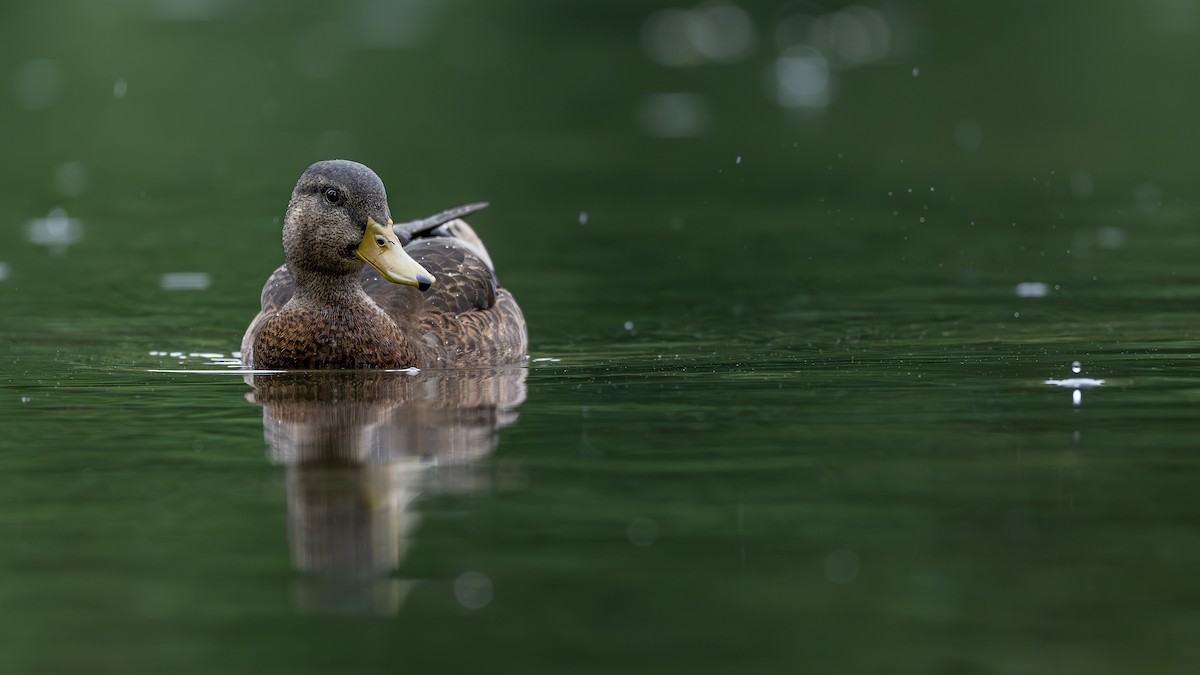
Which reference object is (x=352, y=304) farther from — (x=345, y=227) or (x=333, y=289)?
(x=345, y=227)

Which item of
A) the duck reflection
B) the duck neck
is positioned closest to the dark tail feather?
the duck neck

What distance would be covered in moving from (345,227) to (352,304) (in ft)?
1.34

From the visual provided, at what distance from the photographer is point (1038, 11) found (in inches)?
1377

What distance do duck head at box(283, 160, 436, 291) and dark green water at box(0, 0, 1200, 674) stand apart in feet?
2.08

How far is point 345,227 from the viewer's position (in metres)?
9.96

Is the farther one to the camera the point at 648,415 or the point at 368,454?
the point at 648,415

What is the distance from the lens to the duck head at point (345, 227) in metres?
9.86

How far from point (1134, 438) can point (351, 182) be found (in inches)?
168

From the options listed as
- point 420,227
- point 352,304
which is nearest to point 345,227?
point 352,304

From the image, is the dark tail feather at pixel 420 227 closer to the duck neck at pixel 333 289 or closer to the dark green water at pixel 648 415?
the dark green water at pixel 648 415

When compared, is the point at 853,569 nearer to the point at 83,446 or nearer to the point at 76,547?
the point at 76,547

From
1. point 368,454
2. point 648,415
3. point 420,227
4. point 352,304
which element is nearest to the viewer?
point 368,454

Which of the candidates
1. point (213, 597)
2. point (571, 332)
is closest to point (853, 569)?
point (213, 597)

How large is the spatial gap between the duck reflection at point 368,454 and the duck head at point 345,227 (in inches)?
22.9
